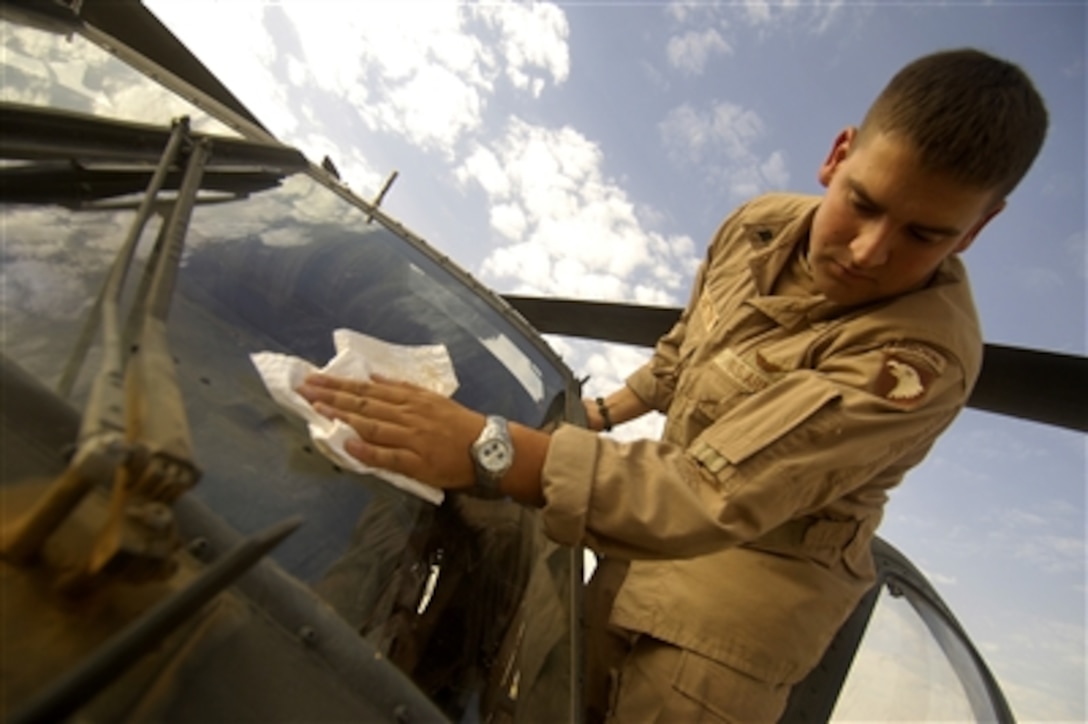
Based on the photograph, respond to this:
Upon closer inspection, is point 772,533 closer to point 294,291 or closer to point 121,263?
point 294,291

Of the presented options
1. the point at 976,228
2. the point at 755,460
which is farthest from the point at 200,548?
the point at 976,228

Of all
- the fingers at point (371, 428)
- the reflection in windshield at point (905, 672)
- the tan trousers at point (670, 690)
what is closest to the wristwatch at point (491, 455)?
the fingers at point (371, 428)

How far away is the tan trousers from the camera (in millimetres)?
1340

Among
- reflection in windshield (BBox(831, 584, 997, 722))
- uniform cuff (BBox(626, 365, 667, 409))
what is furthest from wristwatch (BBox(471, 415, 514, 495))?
reflection in windshield (BBox(831, 584, 997, 722))

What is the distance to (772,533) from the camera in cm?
152

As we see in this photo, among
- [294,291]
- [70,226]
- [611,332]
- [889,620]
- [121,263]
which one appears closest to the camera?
[121,263]

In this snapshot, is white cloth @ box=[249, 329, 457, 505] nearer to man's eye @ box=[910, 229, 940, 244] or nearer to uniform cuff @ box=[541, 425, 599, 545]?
uniform cuff @ box=[541, 425, 599, 545]

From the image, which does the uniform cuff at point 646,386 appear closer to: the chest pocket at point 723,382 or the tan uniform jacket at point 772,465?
the tan uniform jacket at point 772,465

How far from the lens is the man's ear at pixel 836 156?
167 centimetres

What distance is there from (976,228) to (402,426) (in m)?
1.38

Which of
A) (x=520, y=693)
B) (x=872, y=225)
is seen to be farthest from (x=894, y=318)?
(x=520, y=693)

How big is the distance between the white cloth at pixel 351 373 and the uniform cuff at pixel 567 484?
0.19m

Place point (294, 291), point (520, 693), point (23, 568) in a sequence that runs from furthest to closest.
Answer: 1. point (294, 291)
2. point (520, 693)
3. point (23, 568)

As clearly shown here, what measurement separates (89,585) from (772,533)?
1367mm
